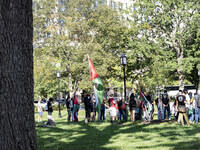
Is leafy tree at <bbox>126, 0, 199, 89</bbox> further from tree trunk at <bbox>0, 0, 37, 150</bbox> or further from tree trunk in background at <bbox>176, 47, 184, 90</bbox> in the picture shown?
tree trunk at <bbox>0, 0, 37, 150</bbox>

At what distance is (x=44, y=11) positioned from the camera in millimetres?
40438

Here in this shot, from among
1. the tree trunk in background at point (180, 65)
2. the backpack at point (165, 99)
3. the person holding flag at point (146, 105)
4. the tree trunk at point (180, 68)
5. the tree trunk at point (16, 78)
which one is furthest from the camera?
the tree trunk in background at point (180, 65)

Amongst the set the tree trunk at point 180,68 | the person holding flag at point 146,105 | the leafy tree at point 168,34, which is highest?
the leafy tree at point 168,34

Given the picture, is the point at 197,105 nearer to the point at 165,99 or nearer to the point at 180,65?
the point at 165,99

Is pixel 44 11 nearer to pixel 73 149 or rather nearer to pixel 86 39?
pixel 86 39

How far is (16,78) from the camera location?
14.6 feet

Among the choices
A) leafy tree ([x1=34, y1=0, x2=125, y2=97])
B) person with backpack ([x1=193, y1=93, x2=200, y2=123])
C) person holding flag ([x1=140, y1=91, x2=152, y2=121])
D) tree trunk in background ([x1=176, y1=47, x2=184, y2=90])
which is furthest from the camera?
leafy tree ([x1=34, y1=0, x2=125, y2=97])

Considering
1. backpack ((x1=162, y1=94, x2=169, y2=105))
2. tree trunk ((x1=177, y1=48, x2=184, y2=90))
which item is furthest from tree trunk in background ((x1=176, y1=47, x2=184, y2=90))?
backpack ((x1=162, y1=94, x2=169, y2=105))

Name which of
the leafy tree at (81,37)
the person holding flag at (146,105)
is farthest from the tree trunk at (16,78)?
the leafy tree at (81,37)

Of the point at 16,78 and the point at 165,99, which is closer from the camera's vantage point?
the point at 16,78

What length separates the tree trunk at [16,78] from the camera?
433 cm

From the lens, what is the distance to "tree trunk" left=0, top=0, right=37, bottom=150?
4328mm

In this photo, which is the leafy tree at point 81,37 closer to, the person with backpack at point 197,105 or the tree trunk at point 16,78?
the person with backpack at point 197,105

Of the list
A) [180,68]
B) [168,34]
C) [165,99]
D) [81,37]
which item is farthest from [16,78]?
[81,37]
